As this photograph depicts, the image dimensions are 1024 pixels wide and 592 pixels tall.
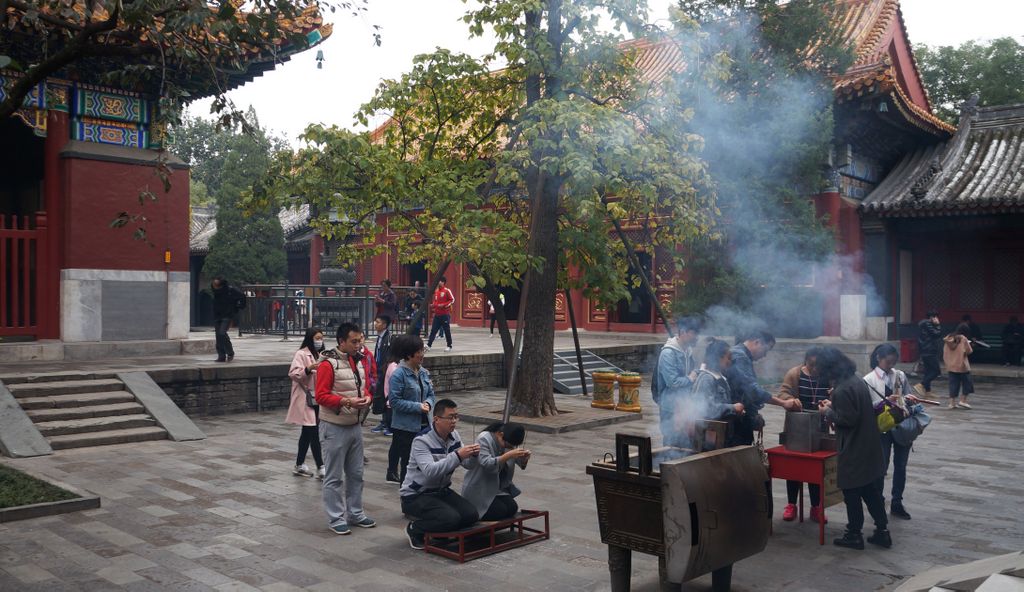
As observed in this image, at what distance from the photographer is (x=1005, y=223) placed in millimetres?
17625

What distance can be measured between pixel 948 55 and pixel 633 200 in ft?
62.7

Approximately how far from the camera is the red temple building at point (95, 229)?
12.7m

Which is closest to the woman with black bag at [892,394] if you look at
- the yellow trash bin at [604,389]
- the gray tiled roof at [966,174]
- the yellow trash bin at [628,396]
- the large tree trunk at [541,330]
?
the large tree trunk at [541,330]

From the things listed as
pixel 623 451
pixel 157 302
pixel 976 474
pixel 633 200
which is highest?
pixel 633 200

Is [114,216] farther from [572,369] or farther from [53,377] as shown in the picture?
[572,369]

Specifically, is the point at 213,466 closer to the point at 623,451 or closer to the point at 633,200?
the point at 623,451

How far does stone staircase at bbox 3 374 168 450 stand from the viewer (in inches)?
378

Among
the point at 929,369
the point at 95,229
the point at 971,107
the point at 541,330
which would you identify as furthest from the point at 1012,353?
the point at 95,229

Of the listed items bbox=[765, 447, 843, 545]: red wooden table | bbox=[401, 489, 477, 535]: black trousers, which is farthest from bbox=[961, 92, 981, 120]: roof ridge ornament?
bbox=[401, 489, 477, 535]: black trousers

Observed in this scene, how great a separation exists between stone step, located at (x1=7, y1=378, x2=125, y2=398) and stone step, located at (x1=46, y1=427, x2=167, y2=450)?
1.05 meters

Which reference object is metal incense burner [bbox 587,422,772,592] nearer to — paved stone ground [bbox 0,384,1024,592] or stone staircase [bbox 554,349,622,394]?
paved stone ground [bbox 0,384,1024,592]

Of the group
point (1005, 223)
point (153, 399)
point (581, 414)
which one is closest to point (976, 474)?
point (581, 414)

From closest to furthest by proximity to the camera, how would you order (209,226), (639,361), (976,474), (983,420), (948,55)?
(976,474) < (983,420) < (639,361) < (948,55) < (209,226)

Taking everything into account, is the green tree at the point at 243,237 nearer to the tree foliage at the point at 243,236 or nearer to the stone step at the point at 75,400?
the tree foliage at the point at 243,236
